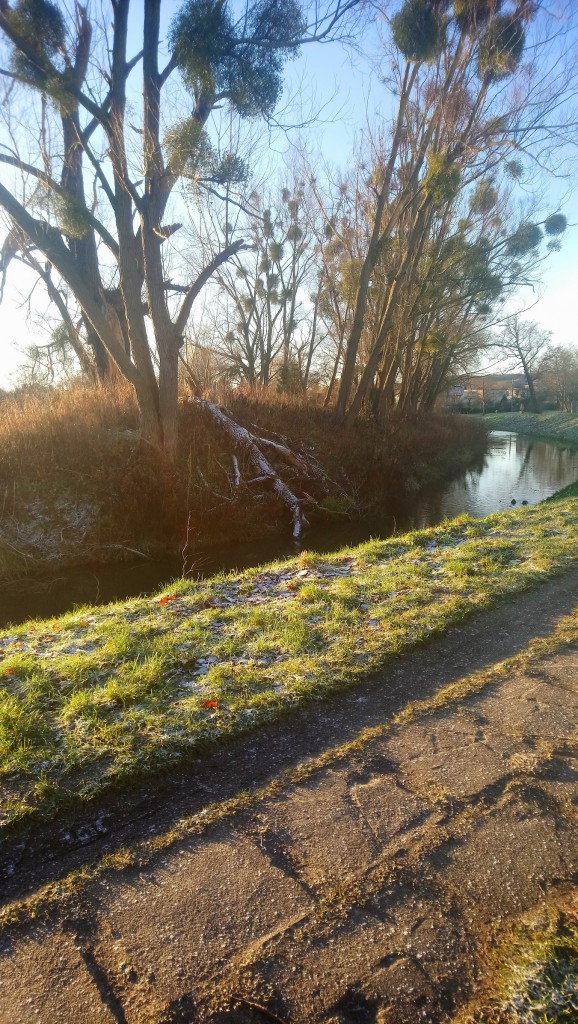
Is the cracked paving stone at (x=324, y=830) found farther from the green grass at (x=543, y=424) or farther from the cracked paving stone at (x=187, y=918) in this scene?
the green grass at (x=543, y=424)

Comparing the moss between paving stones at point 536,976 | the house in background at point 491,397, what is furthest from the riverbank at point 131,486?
the house in background at point 491,397

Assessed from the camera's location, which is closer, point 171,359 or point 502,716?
point 502,716

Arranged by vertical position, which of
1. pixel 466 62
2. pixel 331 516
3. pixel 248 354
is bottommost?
pixel 331 516

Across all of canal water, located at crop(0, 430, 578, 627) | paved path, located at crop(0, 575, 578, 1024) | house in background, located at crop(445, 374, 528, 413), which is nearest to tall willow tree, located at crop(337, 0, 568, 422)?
canal water, located at crop(0, 430, 578, 627)

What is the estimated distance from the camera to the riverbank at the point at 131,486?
11273 millimetres

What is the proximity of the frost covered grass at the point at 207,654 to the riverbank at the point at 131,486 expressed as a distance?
509 cm

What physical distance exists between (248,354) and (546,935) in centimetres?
2709

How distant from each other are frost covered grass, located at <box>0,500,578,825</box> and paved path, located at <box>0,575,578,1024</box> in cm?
60

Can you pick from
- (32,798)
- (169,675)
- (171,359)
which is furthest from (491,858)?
(171,359)

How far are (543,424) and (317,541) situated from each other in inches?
1621

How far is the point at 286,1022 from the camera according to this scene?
6.04 feet

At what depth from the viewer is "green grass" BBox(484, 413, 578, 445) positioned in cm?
4116

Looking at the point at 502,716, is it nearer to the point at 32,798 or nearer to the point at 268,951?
the point at 268,951

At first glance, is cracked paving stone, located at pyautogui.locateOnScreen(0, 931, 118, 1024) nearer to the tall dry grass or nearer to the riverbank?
the riverbank
